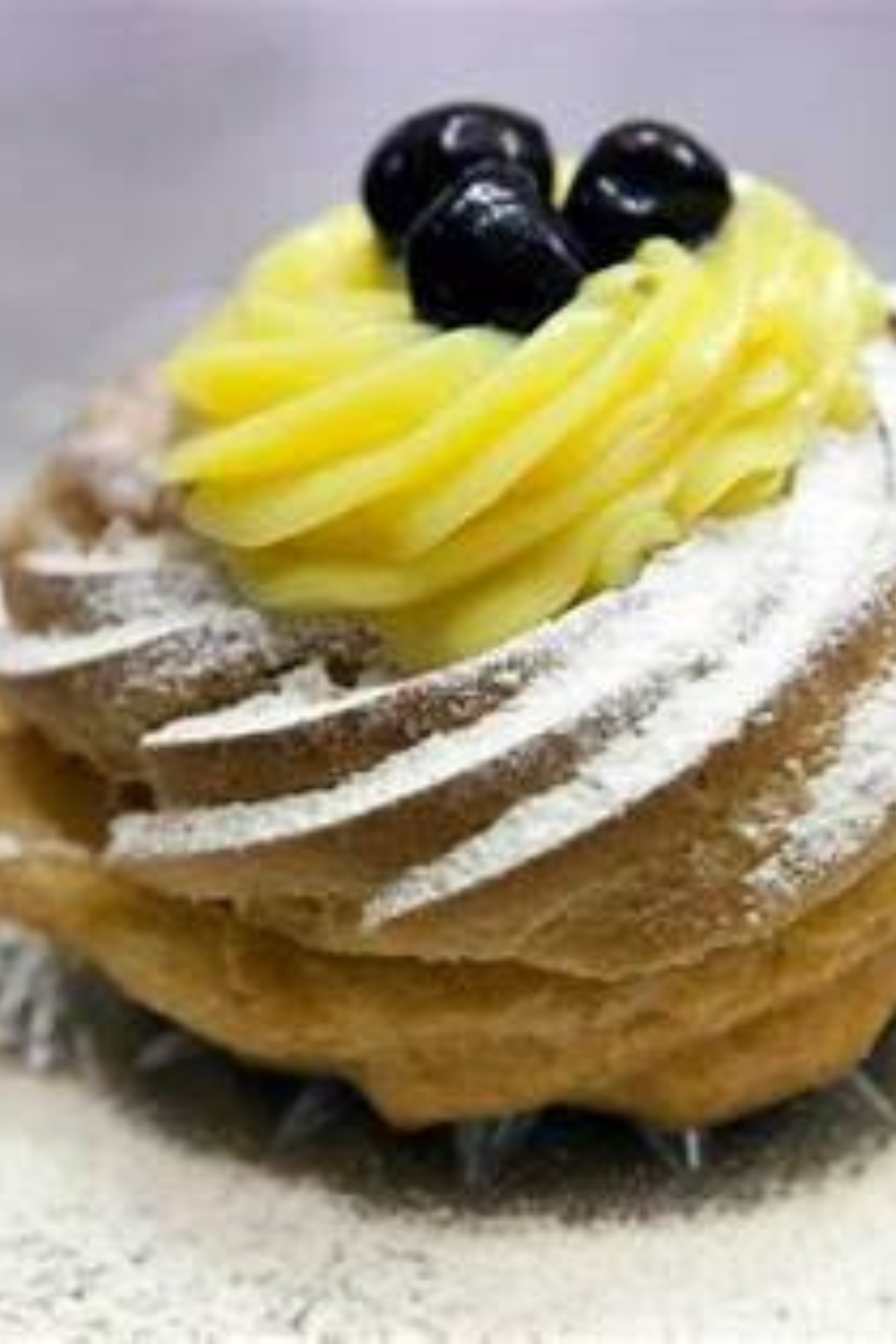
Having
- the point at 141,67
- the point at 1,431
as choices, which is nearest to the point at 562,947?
the point at 1,431

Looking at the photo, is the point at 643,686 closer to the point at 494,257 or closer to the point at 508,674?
the point at 508,674

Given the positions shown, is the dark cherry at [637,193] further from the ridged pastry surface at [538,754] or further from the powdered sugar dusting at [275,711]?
the powdered sugar dusting at [275,711]

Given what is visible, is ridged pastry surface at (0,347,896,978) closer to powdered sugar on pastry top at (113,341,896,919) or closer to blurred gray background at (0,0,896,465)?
powdered sugar on pastry top at (113,341,896,919)

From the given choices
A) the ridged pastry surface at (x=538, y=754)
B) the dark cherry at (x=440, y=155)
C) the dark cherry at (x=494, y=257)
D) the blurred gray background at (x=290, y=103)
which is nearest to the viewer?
the ridged pastry surface at (x=538, y=754)

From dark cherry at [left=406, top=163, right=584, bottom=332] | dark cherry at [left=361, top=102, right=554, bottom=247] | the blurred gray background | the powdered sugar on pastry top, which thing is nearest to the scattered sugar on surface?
the powdered sugar on pastry top

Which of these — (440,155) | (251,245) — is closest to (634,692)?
(440,155)

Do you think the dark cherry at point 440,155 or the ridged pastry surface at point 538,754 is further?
the dark cherry at point 440,155

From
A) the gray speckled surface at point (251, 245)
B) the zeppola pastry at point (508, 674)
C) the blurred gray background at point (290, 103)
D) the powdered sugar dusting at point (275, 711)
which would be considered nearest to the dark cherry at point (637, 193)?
the zeppola pastry at point (508, 674)
